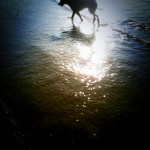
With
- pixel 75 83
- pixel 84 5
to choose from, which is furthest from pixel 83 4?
pixel 75 83

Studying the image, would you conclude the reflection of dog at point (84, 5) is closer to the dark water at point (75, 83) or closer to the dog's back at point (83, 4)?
the dog's back at point (83, 4)

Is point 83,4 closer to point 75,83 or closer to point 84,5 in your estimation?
point 84,5

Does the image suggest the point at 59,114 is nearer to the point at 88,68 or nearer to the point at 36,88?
the point at 36,88

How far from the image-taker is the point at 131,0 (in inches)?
482

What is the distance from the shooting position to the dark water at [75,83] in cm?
368

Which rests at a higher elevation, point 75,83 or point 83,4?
point 83,4

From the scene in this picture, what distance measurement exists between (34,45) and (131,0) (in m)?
7.11

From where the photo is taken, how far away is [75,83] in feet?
16.7

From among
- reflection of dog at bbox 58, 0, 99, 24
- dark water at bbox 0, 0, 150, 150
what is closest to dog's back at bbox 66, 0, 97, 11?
reflection of dog at bbox 58, 0, 99, 24

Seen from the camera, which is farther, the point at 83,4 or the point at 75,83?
the point at 83,4

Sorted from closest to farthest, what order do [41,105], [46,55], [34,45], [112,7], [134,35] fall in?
1. [41,105]
2. [46,55]
3. [34,45]
4. [134,35]
5. [112,7]

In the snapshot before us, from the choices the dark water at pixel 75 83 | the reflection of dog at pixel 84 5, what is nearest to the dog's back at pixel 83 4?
the reflection of dog at pixel 84 5

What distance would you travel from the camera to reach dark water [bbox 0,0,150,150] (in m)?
3.68

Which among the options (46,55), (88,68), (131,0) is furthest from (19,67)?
(131,0)
